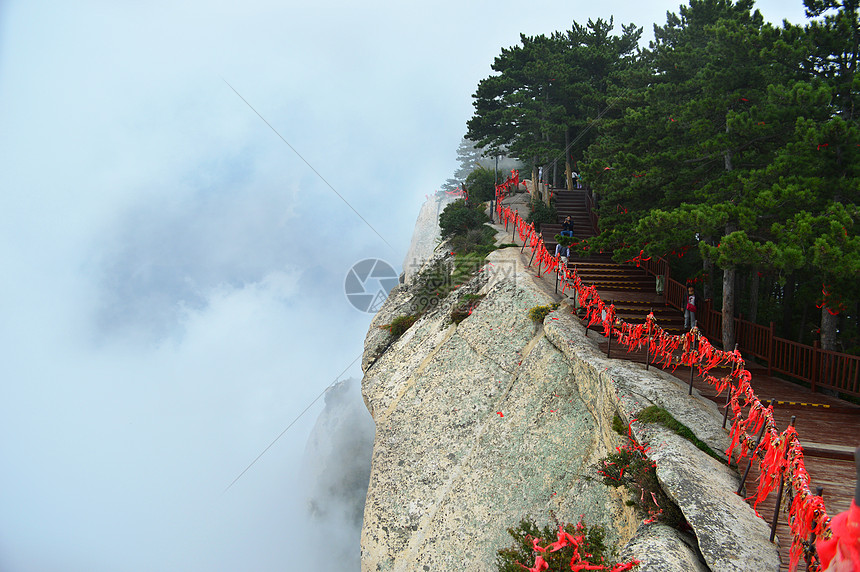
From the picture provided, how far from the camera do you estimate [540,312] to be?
15.9 metres

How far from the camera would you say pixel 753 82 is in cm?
1410

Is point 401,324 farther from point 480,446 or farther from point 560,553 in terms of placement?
point 560,553

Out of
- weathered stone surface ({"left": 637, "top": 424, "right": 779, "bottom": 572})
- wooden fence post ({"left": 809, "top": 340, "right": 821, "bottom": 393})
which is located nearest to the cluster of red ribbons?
weathered stone surface ({"left": 637, "top": 424, "right": 779, "bottom": 572})

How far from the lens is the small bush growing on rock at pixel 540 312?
1579cm

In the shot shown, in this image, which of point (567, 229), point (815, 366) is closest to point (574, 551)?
point (815, 366)

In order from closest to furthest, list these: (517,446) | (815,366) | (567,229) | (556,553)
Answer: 1. (556,553)
2. (815,366)
3. (517,446)
4. (567,229)

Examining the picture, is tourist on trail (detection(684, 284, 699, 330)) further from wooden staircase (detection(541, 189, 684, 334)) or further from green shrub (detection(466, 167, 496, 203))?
green shrub (detection(466, 167, 496, 203))

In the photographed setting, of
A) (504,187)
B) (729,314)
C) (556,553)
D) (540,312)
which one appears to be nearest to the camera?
(556,553)

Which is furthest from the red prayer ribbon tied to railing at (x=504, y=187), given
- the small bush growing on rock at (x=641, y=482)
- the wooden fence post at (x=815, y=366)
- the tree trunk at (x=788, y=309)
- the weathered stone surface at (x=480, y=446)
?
the small bush growing on rock at (x=641, y=482)

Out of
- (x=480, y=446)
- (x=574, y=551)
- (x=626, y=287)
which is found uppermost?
(x=626, y=287)

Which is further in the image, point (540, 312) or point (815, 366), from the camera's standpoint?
point (540, 312)

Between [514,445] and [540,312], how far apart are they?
4738 millimetres

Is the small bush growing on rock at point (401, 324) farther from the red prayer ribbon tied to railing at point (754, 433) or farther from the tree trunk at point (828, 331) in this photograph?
the tree trunk at point (828, 331)

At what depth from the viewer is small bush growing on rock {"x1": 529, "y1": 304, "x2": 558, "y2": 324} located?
1579 centimetres
